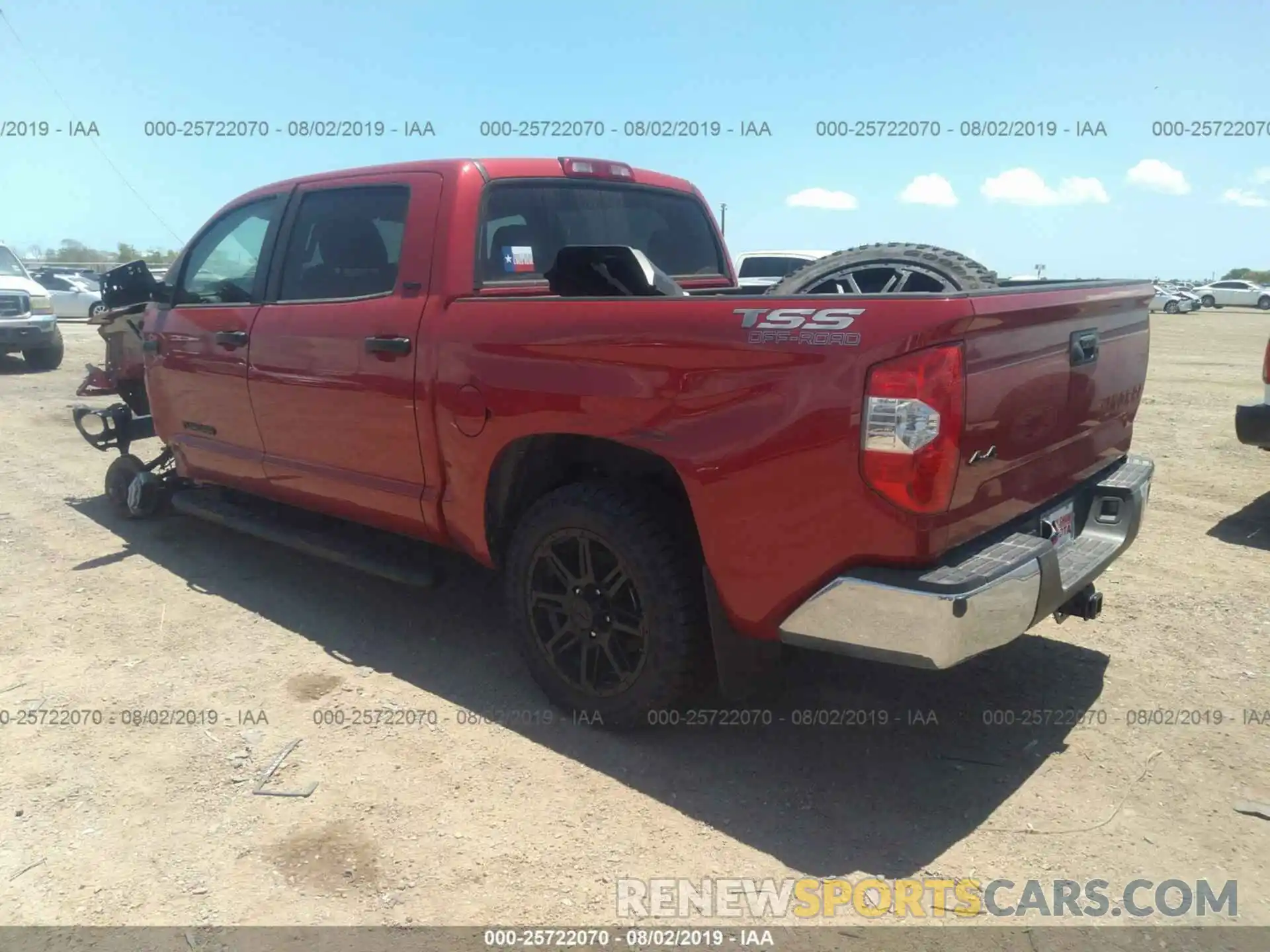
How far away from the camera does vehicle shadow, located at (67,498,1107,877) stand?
282 cm

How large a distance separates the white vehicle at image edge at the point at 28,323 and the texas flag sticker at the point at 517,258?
1269 cm

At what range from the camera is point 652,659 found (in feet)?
10.1

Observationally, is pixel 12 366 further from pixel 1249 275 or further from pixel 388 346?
pixel 1249 275

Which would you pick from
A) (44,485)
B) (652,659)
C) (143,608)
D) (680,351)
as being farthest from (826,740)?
(44,485)

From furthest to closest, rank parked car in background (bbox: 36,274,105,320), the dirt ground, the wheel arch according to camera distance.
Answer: parked car in background (bbox: 36,274,105,320)
the wheel arch
the dirt ground

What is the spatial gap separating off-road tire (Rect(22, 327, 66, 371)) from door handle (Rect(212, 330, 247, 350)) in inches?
449

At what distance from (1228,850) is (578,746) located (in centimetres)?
202

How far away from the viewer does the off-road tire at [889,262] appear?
11.4 ft

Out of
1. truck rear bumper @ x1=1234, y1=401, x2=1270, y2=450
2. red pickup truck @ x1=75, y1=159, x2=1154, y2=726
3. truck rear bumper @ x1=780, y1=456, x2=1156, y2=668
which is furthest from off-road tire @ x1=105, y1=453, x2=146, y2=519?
truck rear bumper @ x1=1234, y1=401, x2=1270, y2=450

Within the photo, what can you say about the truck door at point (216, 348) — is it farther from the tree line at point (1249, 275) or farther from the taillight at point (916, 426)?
the tree line at point (1249, 275)

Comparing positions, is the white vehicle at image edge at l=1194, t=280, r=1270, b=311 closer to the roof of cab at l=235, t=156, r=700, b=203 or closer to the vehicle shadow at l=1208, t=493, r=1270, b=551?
the vehicle shadow at l=1208, t=493, r=1270, b=551

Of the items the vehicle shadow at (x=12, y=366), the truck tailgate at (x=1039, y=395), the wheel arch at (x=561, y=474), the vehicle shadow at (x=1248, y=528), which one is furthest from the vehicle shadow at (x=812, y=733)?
the vehicle shadow at (x=12, y=366)

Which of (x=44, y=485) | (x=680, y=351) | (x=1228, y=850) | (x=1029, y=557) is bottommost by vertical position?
(x=1228, y=850)

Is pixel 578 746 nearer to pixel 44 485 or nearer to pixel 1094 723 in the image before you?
pixel 1094 723
